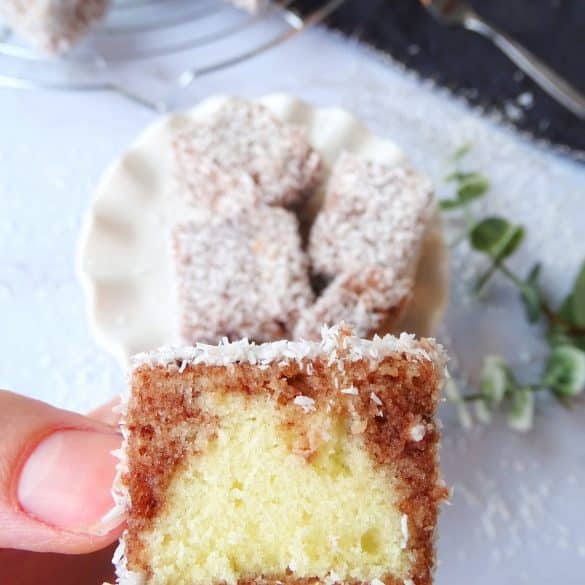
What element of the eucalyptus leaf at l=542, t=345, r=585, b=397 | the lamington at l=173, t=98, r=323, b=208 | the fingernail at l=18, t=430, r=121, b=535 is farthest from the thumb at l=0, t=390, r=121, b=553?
the eucalyptus leaf at l=542, t=345, r=585, b=397

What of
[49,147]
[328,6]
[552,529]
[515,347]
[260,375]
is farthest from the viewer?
[328,6]

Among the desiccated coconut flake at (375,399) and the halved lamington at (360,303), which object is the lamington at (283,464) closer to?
the desiccated coconut flake at (375,399)

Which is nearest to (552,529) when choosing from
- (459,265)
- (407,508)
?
(459,265)

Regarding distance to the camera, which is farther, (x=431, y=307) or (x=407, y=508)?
(x=431, y=307)

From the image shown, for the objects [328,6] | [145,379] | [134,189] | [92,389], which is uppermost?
[328,6]

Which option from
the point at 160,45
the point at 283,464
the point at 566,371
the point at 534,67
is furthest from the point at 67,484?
the point at 534,67

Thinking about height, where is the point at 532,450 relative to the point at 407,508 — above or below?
below

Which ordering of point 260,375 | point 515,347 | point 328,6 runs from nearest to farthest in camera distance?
point 260,375
point 515,347
point 328,6

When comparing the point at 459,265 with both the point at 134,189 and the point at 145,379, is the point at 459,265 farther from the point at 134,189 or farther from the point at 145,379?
the point at 145,379
